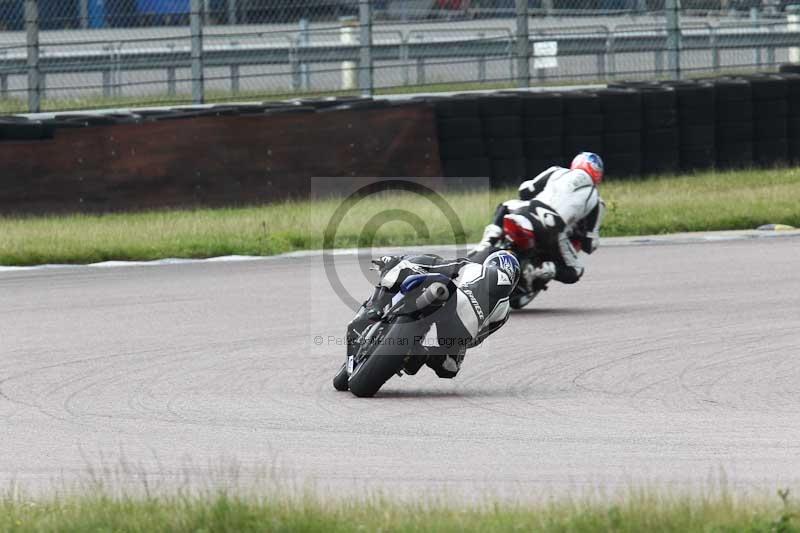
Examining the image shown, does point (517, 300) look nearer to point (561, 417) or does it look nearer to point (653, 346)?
point (653, 346)

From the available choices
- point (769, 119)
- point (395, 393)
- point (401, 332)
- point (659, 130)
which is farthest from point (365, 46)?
point (401, 332)

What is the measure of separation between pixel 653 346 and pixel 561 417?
252cm

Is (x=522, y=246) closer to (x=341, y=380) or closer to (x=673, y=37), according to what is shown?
(x=341, y=380)

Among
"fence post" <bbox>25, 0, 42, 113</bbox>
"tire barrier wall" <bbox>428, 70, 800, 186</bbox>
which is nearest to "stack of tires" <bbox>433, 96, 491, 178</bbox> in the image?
"tire barrier wall" <bbox>428, 70, 800, 186</bbox>

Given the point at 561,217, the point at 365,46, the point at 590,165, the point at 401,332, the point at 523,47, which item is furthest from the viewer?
the point at 523,47

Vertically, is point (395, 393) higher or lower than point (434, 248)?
lower

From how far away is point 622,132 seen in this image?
18016 millimetres

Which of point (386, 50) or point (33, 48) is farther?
point (386, 50)

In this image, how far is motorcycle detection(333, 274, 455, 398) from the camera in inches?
314

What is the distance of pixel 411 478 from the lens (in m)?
6.18

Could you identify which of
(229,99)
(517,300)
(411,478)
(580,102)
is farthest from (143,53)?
(411,478)

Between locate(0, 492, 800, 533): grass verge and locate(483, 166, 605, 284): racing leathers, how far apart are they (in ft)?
20.6

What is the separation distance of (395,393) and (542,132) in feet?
31.5

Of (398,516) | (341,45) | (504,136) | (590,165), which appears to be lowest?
(398,516)
